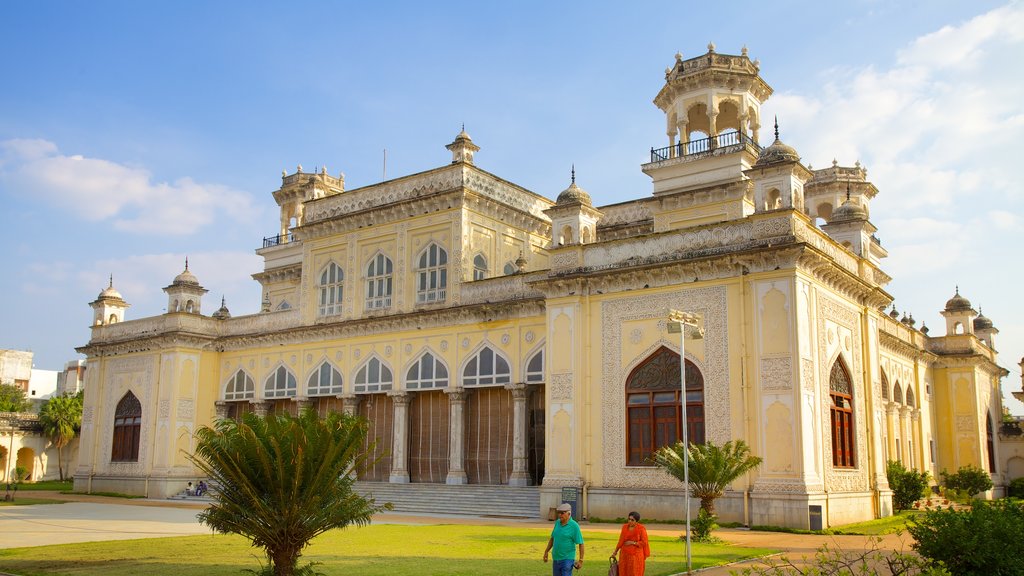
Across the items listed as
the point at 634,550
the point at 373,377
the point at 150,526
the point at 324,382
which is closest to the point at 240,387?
the point at 324,382

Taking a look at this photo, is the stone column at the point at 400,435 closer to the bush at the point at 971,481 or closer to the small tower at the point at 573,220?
the small tower at the point at 573,220

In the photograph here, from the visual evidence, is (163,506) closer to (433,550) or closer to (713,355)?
(433,550)

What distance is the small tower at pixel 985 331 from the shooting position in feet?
130

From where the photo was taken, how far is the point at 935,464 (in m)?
35.2

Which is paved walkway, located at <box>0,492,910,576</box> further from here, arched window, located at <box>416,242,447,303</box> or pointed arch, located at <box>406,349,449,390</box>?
arched window, located at <box>416,242,447,303</box>

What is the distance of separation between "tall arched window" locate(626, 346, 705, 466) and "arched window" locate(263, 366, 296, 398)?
1620 cm

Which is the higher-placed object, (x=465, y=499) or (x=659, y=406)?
(x=659, y=406)

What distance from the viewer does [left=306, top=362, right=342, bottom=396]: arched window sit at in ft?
107

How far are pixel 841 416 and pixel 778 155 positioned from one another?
264 inches

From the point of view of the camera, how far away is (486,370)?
93.3ft

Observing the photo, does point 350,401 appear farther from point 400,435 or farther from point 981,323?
point 981,323

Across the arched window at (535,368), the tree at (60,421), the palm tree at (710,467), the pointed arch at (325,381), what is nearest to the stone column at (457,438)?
the arched window at (535,368)

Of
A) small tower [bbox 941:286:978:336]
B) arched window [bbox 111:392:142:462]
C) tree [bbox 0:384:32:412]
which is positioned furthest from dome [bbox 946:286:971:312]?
tree [bbox 0:384:32:412]

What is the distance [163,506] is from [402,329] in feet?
32.2
